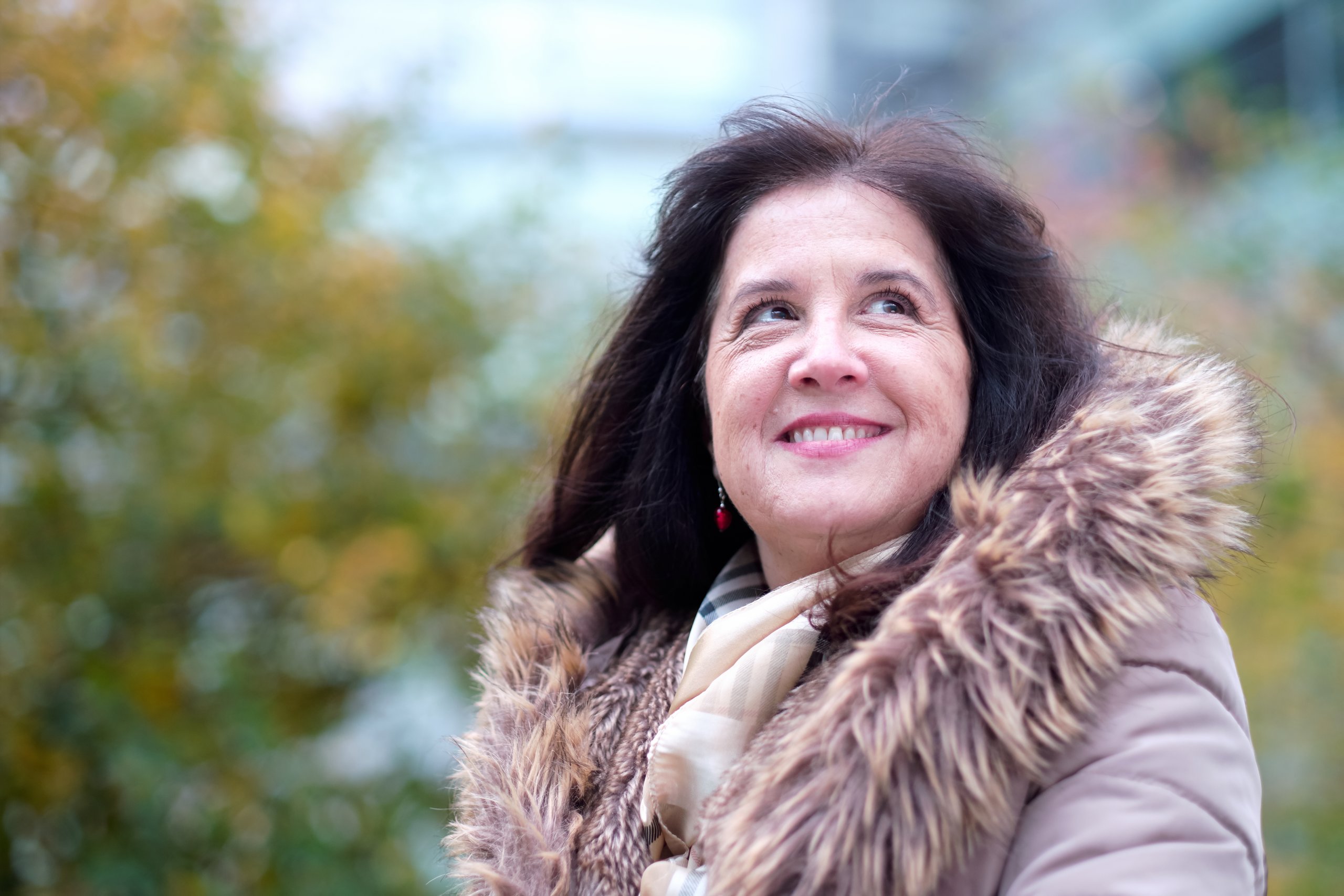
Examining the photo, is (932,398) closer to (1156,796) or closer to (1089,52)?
(1156,796)

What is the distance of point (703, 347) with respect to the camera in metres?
1.93

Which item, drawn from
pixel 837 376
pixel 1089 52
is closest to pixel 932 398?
pixel 837 376

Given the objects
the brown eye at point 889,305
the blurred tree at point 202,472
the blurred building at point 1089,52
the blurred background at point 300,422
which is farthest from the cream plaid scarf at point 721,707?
the blurred building at point 1089,52

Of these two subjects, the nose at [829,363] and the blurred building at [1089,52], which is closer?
the nose at [829,363]

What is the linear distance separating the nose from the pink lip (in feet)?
0.14

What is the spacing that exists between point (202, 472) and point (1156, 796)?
3.37 m

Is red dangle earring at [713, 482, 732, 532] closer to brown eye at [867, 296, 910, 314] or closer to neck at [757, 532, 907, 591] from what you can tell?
neck at [757, 532, 907, 591]

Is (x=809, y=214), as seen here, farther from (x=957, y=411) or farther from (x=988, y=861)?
(x=988, y=861)

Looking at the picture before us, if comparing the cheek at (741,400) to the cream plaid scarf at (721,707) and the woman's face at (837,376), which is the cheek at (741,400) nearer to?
the woman's face at (837,376)

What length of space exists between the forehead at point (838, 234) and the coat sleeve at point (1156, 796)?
668mm

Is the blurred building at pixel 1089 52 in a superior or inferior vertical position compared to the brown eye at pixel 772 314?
superior

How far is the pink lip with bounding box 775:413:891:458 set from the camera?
157cm

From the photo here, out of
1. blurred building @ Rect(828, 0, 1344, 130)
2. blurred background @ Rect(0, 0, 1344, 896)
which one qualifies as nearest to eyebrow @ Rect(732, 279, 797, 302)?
blurred background @ Rect(0, 0, 1344, 896)

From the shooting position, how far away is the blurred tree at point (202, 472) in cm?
340
